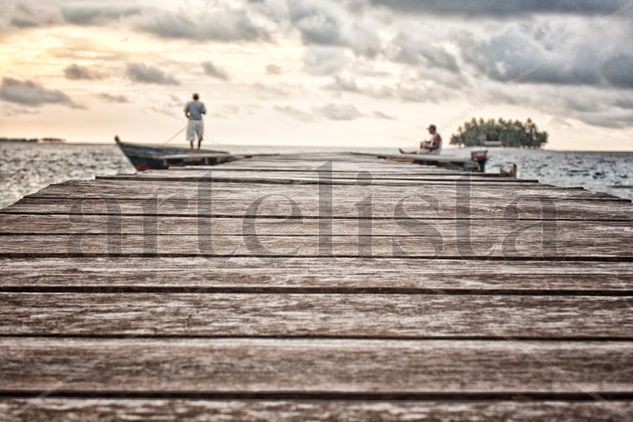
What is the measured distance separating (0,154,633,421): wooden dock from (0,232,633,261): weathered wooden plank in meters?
0.01

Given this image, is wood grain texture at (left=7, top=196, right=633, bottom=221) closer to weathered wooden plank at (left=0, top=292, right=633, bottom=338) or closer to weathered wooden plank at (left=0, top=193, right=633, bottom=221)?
weathered wooden plank at (left=0, top=193, right=633, bottom=221)

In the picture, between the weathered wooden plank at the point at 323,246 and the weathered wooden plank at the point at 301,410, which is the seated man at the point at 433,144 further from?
the weathered wooden plank at the point at 301,410

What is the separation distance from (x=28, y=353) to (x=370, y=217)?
216 cm

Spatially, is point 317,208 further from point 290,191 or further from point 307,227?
point 290,191

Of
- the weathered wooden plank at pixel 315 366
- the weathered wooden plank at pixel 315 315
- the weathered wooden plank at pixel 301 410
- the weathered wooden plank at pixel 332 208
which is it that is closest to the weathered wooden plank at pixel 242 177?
the weathered wooden plank at pixel 332 208

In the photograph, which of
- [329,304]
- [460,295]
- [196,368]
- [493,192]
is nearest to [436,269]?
[460,295]

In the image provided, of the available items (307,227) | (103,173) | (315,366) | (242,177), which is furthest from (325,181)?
(103,173)

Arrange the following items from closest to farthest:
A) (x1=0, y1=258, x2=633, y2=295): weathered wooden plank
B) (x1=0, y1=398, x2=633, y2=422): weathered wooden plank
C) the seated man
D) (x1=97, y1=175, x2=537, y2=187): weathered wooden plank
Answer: (x1=0, y1=398, x2=633, y2=422): weathered wooden plank → (x1=0, y1=258, x2=633, y2=295): weathered wooden plank → (x1=97, y1=175, x2=537, y2=187): weathered wooden plank → the seated man

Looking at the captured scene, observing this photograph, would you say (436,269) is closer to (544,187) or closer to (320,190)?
(320,190)

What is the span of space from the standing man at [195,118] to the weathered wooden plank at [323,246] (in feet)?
46.4

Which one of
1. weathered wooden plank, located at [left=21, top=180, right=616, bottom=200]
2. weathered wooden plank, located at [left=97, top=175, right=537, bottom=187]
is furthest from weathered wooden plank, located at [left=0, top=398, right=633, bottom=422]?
weathered wooden plank, located at [left=97, top=175, right=537, bottom=187]

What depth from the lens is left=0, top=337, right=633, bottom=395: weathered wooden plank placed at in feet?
4.13

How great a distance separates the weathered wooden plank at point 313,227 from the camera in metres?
2.75

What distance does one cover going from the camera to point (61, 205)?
327 cm
